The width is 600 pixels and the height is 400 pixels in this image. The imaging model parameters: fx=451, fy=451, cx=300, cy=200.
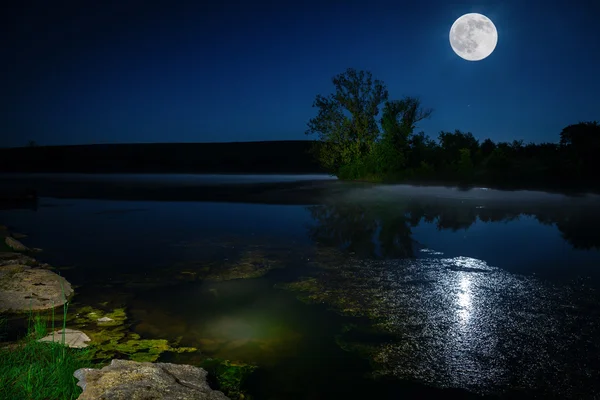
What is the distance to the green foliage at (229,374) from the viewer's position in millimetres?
3873

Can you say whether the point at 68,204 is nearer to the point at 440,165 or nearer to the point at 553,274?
the point at 553,274

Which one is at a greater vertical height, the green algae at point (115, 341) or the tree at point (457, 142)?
the tree at point (457, 142)

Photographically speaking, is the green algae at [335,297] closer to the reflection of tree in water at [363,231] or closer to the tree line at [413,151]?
the reflection of tree in water at [363,231]

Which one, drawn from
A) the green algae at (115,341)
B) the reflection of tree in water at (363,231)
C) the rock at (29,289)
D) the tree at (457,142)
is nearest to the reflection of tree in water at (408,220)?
the reflection of tree in water at (363,231)

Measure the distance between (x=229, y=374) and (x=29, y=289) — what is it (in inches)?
151

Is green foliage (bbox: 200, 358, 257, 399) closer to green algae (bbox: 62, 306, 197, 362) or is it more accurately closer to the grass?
green algae (bbox: 62, 306, 197, 362)

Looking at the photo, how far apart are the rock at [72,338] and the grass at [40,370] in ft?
0.30

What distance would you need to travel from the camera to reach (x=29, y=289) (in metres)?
6.34

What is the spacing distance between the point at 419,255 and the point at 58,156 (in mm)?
119152

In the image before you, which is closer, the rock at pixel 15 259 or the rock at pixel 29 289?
the rock at pixel 29 289

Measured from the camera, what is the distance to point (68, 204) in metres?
21.4

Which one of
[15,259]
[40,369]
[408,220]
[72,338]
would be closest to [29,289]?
[72,338]

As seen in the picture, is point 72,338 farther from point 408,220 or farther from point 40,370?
point 408,220

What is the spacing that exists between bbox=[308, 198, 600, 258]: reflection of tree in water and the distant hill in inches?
3017
